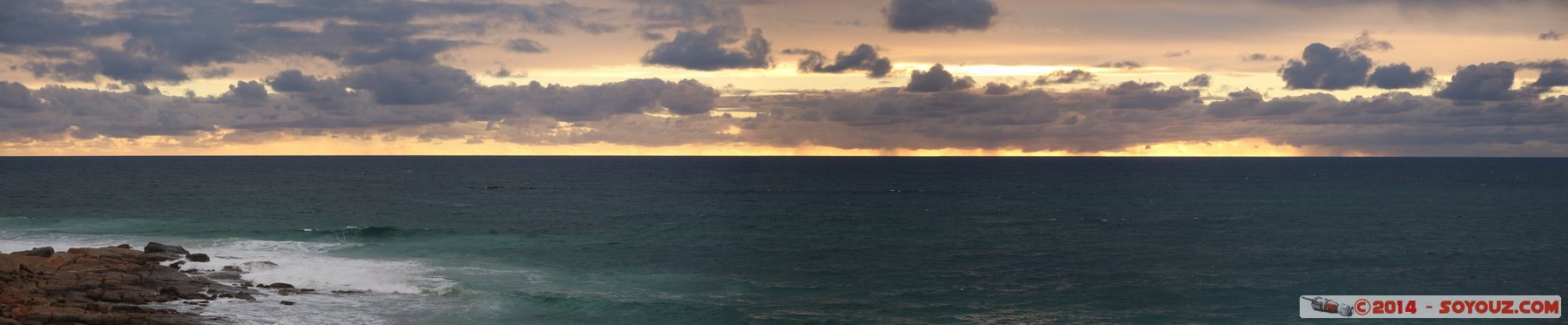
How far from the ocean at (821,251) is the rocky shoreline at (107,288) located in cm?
179

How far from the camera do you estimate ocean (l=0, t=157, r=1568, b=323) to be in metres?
42.2

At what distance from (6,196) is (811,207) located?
93267mm

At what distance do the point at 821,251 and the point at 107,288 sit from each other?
36452mm

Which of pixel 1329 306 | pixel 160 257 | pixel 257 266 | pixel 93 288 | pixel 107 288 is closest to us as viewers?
pixel 93 288

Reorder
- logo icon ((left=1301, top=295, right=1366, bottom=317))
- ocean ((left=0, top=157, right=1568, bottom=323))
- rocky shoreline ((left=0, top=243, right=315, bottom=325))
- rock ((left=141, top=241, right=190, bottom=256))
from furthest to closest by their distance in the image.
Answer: rock ((left=141, top=241, right=190, bottom=256)) → ocean ((left=0, top=157, right=1568, bottom=323)) → logo icon ((left=1301, top=295, right=1366, bottom=317)) → rocky shoreline ((left=0, top=243, right=315, bottom=325))

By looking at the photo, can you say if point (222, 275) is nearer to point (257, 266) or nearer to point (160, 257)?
point (257, 266)

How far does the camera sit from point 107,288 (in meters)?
39.1

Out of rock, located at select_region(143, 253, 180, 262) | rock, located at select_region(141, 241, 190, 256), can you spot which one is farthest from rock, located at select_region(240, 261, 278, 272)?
rock, located at select_region(141, 241, 190, 256)

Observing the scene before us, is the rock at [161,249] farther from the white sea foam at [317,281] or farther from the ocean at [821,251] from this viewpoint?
the ocean at [821,251]

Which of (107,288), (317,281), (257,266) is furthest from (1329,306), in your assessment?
(257,266)

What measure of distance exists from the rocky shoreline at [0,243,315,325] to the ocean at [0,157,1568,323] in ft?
5.86

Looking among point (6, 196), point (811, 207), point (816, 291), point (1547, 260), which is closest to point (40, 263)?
point (816, 291)

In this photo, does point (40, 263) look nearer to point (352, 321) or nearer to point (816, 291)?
point (352, 321)

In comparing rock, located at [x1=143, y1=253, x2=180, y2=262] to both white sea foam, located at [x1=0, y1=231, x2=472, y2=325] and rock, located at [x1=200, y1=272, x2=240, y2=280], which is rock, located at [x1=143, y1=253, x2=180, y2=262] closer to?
white sea foam, located at [x1=0, y1=231, x2=472, y2=325]
